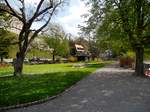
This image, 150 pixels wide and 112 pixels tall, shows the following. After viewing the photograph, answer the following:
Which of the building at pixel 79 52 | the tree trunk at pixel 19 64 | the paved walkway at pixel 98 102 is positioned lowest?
the paved walkway at pixel 98 102

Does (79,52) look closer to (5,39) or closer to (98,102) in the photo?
(5,39)

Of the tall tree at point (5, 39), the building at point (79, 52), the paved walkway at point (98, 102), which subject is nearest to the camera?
the paved walkway at point (98, 102)

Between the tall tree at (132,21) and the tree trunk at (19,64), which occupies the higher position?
the tall tree at (132,21)

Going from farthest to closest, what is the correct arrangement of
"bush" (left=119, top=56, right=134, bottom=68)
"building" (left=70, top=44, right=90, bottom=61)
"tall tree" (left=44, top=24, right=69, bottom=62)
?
"building" (left=70, top=44, right=90, bottom=61) → "tall tree" (left=44, top=24, right=69, bottom=62) → "bush" (left=119, top=56, right=134, bottom=68)

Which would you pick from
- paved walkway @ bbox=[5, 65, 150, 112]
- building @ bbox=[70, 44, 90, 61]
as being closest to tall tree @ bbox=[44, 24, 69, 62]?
building @ bbox=[70, 44, 90, 61]

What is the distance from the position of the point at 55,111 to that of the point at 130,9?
60.3 ft

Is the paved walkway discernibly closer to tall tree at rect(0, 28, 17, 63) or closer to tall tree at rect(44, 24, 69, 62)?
tall tree at rect(0, 28, 17, 63)

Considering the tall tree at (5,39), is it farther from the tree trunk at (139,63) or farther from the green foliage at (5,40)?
the tree trunk at (139,63)

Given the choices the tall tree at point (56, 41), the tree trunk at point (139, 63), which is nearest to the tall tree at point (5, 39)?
the tree trunk at point (139, 63)

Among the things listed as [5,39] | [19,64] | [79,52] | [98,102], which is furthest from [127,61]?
[79,52]

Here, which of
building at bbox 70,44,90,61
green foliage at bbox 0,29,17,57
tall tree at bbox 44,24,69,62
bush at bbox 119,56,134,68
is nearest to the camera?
green foliage at bbox 0,29,17,57

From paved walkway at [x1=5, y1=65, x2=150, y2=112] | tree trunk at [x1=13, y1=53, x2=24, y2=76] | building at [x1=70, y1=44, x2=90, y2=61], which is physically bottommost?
paved walkway at [x1=5, y1=65, x2=150, y2=112]

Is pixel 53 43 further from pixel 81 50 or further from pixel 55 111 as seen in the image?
pixel 55 111

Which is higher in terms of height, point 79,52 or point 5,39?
point 5,39
